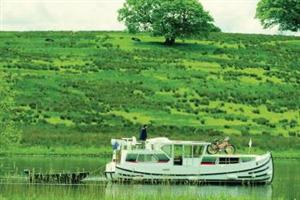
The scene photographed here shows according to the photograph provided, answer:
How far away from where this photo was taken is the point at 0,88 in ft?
203

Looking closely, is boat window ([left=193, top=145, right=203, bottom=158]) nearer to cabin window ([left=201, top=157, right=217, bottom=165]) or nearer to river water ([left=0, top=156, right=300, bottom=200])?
cabin window ([left=201, top=157, right=217, bottom=165])

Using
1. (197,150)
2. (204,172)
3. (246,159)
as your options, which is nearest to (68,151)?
(246,159)

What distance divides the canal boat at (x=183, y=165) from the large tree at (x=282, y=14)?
9339 cm

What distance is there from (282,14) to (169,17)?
21.1 m

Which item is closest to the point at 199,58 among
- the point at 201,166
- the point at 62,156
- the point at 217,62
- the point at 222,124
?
the point at 217,62

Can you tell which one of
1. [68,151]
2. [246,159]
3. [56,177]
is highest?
[56,177]

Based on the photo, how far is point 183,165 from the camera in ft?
225

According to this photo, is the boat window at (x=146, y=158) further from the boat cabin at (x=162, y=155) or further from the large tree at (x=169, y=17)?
the large tree at (x=169, y=17)

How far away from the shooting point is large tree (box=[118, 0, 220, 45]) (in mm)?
150625

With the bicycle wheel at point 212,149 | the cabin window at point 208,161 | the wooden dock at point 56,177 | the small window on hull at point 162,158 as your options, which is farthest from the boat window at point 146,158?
the wooden dock at point 56,177

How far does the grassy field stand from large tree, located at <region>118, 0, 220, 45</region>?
2204 millimetres

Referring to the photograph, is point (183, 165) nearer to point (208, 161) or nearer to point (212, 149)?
point (208, 161)

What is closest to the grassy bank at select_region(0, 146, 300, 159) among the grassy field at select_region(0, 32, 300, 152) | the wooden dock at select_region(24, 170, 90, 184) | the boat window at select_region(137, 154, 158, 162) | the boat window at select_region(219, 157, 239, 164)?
the grassy field at select_region(0, 32, 300, 152)

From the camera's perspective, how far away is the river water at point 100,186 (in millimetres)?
50750
